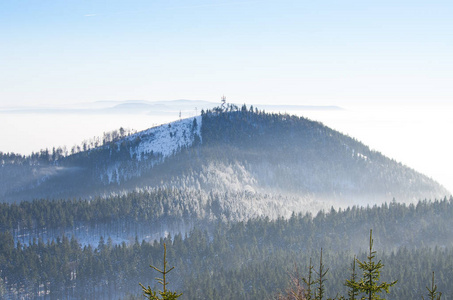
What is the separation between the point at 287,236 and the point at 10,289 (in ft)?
309

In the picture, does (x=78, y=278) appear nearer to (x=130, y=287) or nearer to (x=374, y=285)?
(x=130, y=287)

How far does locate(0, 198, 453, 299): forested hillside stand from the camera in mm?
133875

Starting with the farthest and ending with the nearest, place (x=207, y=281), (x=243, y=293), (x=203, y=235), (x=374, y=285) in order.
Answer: (x=203, y=235), (x=207, y=281), (x=243, y=293), (x=374, y=285)

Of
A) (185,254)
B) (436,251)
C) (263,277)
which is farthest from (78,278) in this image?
(436,251)

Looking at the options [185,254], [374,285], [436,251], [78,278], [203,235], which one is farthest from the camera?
[203,235]

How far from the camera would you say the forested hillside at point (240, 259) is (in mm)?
133875

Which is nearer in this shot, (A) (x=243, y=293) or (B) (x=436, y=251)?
(A) (x=243, y=293)

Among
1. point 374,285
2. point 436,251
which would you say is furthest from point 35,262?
point 374,285

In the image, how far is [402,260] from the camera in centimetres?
14162

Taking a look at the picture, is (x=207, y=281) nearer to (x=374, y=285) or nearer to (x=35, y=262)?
(x=35, y=262)

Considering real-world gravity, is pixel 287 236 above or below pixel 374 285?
below

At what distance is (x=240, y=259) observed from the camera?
564ft

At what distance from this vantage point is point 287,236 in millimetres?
190375

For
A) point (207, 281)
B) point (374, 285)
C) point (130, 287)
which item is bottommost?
point (130, 287)
